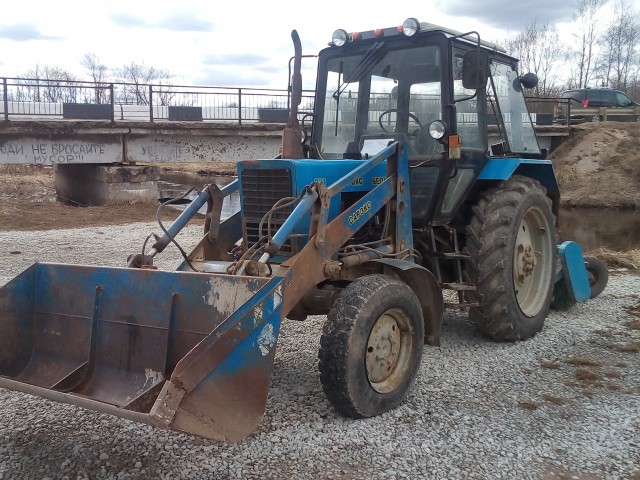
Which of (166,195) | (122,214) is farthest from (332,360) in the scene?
(166,195)

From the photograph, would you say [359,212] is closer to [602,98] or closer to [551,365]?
[551,365]

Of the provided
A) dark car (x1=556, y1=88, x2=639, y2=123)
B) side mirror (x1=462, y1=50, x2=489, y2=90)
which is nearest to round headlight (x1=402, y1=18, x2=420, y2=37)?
side mirror (x1=462, y1=50, x2=489, y2=90)

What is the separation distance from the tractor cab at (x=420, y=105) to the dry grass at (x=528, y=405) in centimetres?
176

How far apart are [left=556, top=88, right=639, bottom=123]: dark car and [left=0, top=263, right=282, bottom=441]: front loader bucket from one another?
2769 centimetres

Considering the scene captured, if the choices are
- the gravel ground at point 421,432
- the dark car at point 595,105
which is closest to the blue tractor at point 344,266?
the gravel ground at point 421,432

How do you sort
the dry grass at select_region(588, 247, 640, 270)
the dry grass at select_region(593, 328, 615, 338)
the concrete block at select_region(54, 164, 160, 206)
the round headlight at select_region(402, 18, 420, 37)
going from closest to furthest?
the round headlight at select_region(402, 18, 420, 37)
the dry grass at select_region(593, 328, 615, 338)
the dry grass at select_region(588, 247, 640, 270)
the concrete block at select_region(54, 164, 160, 206)

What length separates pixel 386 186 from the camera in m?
5.18

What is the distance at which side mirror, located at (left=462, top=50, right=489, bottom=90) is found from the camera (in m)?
5.28

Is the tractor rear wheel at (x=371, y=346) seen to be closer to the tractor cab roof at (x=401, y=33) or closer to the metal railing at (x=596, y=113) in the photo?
the tractor cab roof at (x=401, y=33)

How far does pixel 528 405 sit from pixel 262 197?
2.49 metres

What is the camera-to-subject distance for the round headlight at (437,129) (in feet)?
17.8

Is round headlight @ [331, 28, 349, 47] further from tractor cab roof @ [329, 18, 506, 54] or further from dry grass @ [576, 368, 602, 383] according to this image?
dry grass @ [576, 368, 602, 383]

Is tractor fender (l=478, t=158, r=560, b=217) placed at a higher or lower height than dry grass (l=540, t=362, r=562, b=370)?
higher

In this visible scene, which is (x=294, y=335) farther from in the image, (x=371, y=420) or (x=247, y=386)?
(x=247, y=386)
